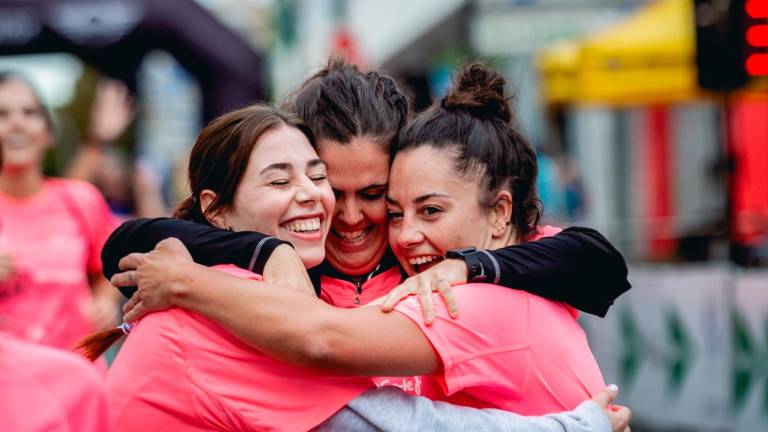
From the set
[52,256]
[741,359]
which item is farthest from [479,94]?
[741,359]

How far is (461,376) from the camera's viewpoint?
269cm

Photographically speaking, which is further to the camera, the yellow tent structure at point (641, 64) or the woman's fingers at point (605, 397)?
the yellow tent structure at point (641, 64)

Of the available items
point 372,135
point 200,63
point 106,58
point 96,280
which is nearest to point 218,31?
point 200,63

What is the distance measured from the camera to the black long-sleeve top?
2816 mm

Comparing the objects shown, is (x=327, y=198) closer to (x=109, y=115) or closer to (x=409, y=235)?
(x=409, y=235)

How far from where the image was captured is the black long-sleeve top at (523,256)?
282 cm

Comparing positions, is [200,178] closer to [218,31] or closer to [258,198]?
[258,198]

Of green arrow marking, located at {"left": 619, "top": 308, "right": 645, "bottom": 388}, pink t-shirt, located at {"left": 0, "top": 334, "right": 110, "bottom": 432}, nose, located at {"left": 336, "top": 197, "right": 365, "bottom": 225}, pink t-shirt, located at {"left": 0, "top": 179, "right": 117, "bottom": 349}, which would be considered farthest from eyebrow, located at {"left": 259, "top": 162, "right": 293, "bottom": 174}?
green arrow marking, located at {"left": 619, "top": 308, "right": 645, "bottom": 388}

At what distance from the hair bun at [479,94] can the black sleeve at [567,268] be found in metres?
0.38

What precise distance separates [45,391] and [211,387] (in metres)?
0.72

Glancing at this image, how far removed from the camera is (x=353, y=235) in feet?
10.8

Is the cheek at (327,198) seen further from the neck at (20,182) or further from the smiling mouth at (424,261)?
the neck at (20,182)

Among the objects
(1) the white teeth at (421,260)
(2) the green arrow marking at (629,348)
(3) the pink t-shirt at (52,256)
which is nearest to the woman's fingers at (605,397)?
(1) the white teeth at (421,260)

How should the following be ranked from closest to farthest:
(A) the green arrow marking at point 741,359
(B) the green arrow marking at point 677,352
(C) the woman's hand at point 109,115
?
(C) the woman's hand at point 109,115 < (A) the green arrow marking at point 741,359 < (B) the green arrow marking at point 677,352
